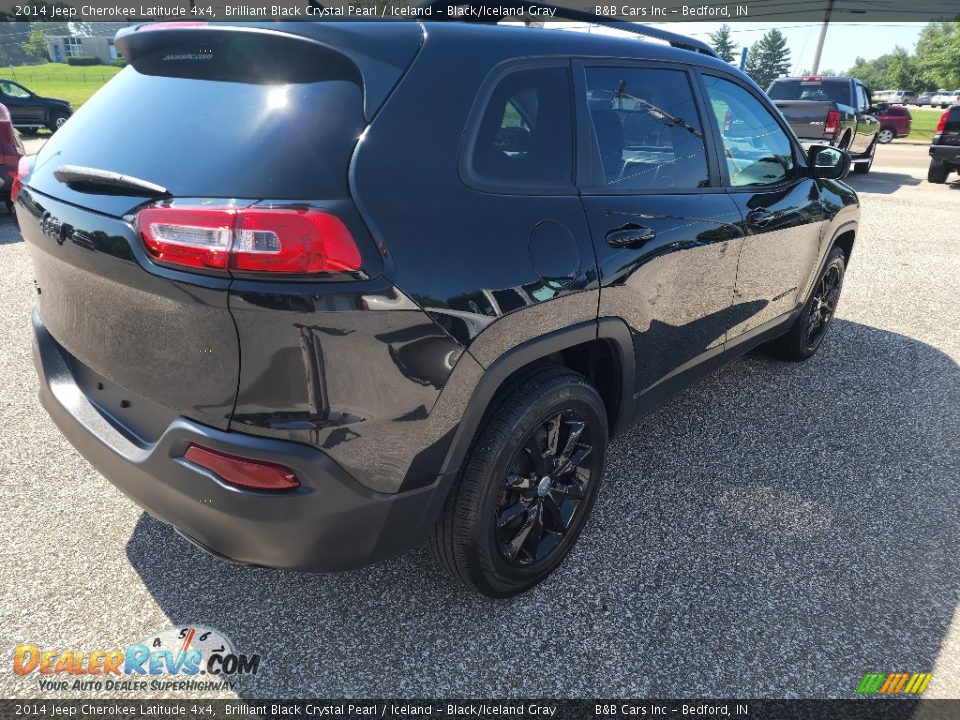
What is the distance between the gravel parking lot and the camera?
80.1 inches

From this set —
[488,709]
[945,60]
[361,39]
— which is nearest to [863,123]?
[361,39]

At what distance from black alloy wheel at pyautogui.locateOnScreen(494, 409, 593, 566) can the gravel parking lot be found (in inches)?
8.3

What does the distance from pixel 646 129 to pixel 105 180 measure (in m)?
1.89

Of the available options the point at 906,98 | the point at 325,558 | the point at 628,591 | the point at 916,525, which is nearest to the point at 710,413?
the point at 916,525

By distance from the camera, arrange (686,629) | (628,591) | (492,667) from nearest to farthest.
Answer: (492,667) < (686,629) < (628,591)

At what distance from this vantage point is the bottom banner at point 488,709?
187cm

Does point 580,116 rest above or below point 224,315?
above

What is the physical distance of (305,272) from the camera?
153 cm

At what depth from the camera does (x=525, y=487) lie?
2.21 meters

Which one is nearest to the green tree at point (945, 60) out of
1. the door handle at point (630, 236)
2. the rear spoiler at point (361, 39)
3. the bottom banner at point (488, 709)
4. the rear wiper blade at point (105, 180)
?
the door handle at point (630, 236)

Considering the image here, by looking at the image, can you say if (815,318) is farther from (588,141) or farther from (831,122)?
(831,122)

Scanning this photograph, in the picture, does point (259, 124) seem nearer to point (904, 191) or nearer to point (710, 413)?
point (710, 413)

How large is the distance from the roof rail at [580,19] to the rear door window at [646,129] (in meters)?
0.27

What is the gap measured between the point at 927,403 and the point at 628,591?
2.66m
